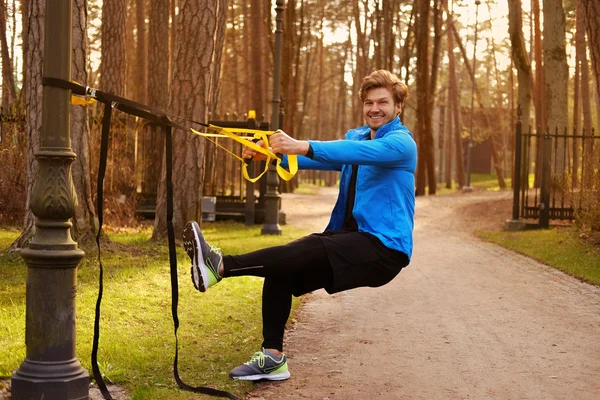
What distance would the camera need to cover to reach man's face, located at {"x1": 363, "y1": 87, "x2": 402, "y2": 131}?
5.53 meters

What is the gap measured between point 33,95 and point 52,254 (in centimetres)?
628

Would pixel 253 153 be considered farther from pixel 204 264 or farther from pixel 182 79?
pixel 182 79

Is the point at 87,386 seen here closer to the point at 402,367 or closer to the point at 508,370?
the point at 402,367

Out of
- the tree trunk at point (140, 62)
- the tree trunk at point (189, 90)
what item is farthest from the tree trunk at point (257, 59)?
the tree trunk at point (189, 90)

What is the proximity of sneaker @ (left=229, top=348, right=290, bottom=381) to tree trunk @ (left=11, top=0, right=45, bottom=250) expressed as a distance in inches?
199

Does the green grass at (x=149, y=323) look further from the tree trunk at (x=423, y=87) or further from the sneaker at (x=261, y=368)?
the tree trunk at (x=423, y=87)

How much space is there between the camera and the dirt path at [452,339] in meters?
5.60

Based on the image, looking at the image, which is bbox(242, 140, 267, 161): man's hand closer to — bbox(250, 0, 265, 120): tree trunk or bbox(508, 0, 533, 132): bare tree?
bbox(508, 0, 533, 132): bare tree

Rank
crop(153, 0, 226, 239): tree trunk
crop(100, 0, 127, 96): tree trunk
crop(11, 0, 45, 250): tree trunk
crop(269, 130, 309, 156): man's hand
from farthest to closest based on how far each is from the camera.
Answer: crop(100, 0, 127, 96): tree trunk → crop(153, 0, 226, 239): tree trunk → crop(11, 0, 45, 250): tree trunk → crop(269, 130, 309, 156): man's hand

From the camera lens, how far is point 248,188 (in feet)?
60.3

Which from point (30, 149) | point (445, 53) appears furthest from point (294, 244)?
point (445, 53)

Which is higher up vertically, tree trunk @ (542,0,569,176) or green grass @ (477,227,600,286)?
tree trunk @ (542,0,569,176)

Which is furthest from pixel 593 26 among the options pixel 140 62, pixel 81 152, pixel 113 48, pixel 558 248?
pixel 140 62

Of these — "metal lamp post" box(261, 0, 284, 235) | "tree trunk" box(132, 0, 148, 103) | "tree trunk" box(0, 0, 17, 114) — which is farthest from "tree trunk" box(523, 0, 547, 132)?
"metal lamp post" box(261, 0, 284, 235)
